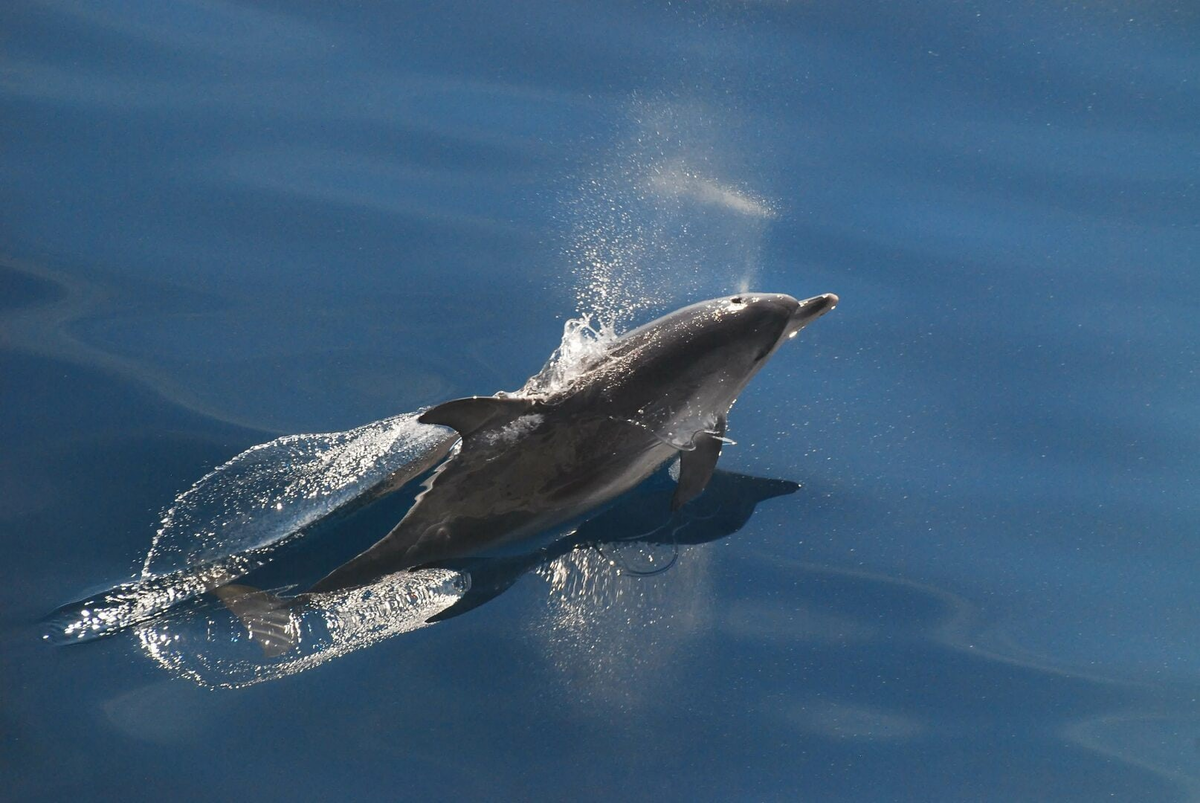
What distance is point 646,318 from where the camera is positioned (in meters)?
5.77

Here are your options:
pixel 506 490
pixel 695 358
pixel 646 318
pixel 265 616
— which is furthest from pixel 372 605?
pixel 646 318

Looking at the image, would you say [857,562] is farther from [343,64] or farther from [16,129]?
[16,129]

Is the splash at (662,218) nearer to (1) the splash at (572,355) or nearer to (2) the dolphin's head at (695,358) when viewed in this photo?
(1) the splash at (572,355)

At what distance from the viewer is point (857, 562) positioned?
495 centimetres

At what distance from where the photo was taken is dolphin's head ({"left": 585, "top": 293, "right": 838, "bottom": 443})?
16.6ft

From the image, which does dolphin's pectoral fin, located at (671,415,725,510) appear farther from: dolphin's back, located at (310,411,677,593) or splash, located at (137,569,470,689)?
splash, located at (137,569,470,689)

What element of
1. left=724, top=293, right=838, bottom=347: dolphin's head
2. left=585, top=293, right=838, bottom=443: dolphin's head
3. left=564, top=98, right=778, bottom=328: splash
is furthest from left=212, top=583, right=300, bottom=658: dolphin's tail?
left=724, top=293, right=838, bottom=347: dolphin's head

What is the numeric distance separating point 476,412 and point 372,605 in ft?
2.97

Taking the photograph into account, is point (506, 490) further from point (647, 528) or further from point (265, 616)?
point (265, 616)

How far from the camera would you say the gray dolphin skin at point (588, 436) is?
15.2 ft

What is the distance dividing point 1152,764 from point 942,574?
1.10 meters

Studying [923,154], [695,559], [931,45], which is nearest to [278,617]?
[695,559]

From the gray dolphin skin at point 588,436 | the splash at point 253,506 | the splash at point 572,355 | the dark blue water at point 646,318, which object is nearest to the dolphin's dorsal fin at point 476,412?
the gray dolphin skin at point 588,436

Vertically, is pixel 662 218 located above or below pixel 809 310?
above
